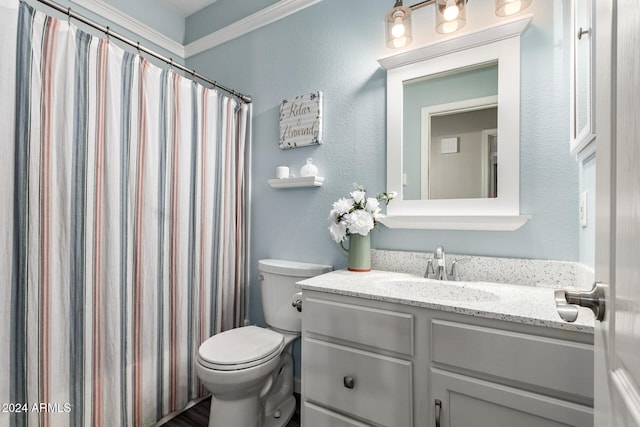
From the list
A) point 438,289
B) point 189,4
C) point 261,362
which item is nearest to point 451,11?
point 438,289

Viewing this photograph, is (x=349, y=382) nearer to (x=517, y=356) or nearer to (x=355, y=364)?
(x=355, y=364)

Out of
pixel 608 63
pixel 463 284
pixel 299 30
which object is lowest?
pixel 463 284

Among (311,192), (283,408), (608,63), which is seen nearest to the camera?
(608,63)

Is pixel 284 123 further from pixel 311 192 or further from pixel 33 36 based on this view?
pixel 33 36

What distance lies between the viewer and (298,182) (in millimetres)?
1809

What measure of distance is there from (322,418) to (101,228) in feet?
4.17

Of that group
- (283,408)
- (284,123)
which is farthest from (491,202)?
(283,408)

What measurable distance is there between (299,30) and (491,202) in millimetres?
1552

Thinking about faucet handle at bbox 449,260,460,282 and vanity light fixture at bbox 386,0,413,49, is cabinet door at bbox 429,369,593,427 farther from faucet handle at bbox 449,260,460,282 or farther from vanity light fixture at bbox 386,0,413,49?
vanity light fixture at bbox 386,0,413,49

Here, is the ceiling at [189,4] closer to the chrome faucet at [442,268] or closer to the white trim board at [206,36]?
the white trim board at [206,36]

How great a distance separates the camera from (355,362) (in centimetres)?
112

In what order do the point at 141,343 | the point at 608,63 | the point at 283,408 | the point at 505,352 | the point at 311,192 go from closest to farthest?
the point at 608,63 → the point at 505,352 → the point at 141,343 → the point at 283,408 → the point at 311,192

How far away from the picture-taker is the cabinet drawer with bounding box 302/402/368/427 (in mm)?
1150

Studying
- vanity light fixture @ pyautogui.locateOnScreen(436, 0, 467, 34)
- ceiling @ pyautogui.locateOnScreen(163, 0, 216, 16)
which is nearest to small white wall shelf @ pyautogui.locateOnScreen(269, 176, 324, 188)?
vanity light fixture @ pyautogui.locateOnScreen(436, 0, 467, 34)
